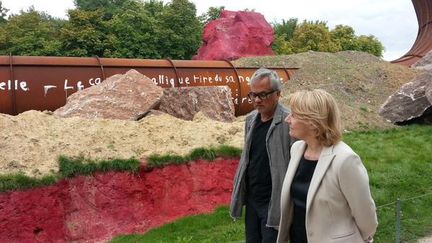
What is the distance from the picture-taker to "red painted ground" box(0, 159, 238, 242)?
6.78 meters

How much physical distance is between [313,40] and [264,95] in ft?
125

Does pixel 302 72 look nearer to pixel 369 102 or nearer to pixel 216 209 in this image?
pixel 369 102

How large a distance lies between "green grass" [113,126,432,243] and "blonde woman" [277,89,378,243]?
2.71m

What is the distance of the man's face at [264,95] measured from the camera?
3355 millimetres

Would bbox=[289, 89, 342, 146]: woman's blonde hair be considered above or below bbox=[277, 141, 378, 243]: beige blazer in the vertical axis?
above

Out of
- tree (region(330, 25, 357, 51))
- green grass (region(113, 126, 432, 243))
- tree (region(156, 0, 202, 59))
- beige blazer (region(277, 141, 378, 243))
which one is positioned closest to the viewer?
beige blazer (region(277, 141, 378, 243))

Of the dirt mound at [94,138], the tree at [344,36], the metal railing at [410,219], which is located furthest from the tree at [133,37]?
the tree at [344,36]

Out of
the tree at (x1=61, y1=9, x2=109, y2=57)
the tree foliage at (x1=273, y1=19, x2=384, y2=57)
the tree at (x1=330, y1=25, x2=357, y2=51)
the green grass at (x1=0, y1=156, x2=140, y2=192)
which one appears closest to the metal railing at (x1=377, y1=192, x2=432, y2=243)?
the green grass at (x1=0, y1=156, x2=140, y2=192)

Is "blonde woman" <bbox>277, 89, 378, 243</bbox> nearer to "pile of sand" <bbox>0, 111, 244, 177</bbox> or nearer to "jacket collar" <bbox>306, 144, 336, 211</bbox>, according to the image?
"jacket collar" <bbox>306, 144, 336, 211</bbox>

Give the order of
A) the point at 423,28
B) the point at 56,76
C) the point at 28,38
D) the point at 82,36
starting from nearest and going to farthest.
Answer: the point at 56,76 → the point at 82,36 → the point at 28,38 → the point at 423,28

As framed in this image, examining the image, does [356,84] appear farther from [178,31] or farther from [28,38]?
[28,38]

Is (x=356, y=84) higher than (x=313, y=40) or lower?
lower

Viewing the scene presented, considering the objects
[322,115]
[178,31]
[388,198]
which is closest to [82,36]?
[178,31]

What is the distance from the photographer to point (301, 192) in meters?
2.69
